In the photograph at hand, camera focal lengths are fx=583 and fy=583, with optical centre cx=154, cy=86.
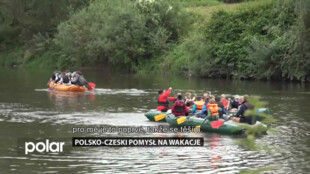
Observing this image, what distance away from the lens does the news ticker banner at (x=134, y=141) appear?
18.1 metres

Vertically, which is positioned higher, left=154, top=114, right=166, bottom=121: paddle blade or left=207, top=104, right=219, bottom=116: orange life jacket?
left=207, top=104, right=219, bottom=116: orange life jacket

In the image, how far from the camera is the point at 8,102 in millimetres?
29781

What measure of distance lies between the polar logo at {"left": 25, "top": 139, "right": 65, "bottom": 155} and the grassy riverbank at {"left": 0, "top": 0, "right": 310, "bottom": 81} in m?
24.1

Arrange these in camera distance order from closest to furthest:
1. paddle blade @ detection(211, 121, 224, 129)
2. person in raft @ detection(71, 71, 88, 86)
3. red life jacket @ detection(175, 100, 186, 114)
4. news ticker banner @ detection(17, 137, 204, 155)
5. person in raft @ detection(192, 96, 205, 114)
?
news ticker banner @ detection(17, 137, 204, 155)
paddle blade @ detection(211, 121, 224, 129)
red life jacket @ detection(175, 100, 186, 114)
person in raft @ detection(192, 96, 205, 114)
person in raft @ detection(71, 71, 88, 86)

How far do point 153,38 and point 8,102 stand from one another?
2639 cm

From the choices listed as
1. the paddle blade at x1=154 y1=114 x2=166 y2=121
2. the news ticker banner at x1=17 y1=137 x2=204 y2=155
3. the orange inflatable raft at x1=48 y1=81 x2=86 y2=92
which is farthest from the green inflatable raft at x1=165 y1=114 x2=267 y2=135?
the orange inflatable raft at x1=48 y1=81 x2=86 y2=92

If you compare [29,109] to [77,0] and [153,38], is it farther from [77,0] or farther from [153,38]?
[77,0]

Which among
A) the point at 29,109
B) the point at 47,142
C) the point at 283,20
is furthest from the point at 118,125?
the point at 283,20

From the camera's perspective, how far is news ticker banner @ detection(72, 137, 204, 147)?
18.1m

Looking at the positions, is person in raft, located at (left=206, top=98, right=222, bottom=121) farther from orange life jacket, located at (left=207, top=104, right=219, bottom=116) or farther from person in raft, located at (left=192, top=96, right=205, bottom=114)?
person in raft, located at (left=192, top=96, right=205, bottom=114)

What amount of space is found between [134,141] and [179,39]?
37.8m

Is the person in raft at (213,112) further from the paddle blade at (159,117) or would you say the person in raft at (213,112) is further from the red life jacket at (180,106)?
the paddle blade at (159,117)

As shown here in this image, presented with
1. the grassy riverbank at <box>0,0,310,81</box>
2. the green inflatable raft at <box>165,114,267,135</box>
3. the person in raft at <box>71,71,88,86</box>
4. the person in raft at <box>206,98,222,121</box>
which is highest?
the grassy riverbank at <box>0,0,310,81</box>

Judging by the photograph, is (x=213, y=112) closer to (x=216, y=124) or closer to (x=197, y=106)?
(x=216, y=124)
